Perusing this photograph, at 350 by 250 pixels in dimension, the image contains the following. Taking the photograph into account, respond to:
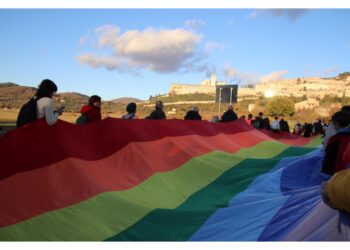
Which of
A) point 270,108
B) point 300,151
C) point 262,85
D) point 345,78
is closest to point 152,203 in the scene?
point 300,151

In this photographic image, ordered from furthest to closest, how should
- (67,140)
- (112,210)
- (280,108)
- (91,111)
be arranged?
1. (280,108)
2. (91,111)
3. (67,140)
4. (112,210)

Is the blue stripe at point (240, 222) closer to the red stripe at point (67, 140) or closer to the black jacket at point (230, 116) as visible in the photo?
the red stripe at point (67, 140)

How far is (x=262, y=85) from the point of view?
509ft

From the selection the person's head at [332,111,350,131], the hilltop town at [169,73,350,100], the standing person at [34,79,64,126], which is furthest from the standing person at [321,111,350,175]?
the hilltop town at [169,73,350,100]

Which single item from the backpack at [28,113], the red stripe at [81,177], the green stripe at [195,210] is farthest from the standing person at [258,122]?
the backpack at [28,113]

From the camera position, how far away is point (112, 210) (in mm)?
3885

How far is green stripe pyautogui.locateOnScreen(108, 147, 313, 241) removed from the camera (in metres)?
3.43

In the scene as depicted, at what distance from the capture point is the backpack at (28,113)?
14.8 ft

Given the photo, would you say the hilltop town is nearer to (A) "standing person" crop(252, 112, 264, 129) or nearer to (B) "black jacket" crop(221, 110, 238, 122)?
(A) "standing person" crop(252, 112, 264, 129)

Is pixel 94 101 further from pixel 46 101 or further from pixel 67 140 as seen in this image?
pixel 46 101

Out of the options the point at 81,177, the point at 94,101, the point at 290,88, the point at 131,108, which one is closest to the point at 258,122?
the point at 131,108

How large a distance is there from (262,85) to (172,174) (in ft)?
504

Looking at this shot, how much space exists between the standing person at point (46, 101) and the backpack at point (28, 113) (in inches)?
1.7

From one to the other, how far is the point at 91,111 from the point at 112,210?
2928 millimetres
